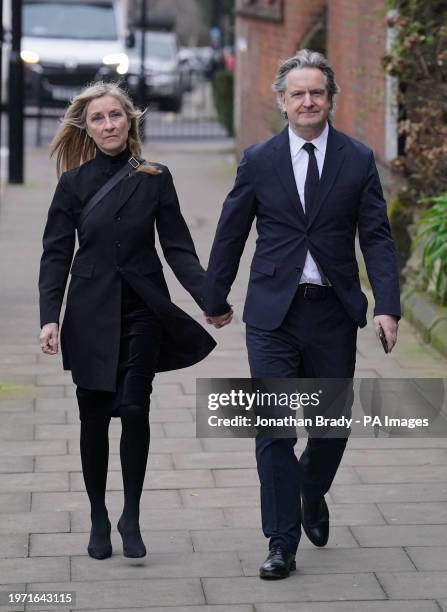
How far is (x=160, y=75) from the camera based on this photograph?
98.3 ft

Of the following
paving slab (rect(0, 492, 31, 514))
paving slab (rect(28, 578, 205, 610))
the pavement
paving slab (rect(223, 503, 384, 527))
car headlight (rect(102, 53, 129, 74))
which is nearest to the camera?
paving slab (rect(28, 578, 205, 610))

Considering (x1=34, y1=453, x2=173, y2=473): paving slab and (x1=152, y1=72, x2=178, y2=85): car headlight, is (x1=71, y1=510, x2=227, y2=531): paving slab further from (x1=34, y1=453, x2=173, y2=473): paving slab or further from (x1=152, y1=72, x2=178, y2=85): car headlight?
(x1=152, y1=72, x2=178, y2=85): car headlight

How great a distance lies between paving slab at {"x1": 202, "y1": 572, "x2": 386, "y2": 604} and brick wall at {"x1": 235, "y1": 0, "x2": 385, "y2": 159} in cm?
736

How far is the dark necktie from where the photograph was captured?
5.28m

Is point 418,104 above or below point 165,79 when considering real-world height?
below

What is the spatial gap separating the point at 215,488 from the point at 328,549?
2.95ft

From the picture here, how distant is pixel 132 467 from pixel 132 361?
38 centimetres

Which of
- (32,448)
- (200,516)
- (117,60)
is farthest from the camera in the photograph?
(117,60)

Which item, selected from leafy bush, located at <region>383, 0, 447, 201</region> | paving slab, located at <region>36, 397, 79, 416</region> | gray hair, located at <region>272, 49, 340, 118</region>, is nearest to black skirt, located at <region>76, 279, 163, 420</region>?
gray hair, located at <region>272, 49, 340, 118</region>

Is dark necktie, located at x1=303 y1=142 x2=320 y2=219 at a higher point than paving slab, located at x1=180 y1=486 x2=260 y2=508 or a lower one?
higher

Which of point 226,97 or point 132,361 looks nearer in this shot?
point 132,361

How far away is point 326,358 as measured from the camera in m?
5.34

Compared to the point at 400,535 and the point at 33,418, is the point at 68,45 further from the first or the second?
the point at 400,535

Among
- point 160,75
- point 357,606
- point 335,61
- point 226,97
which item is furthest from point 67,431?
point 160,75
